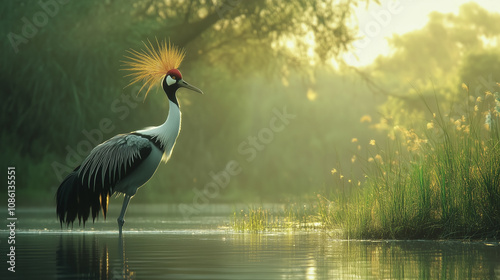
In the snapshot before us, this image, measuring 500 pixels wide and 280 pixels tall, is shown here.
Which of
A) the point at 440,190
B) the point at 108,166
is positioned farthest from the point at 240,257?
the point at 108,166

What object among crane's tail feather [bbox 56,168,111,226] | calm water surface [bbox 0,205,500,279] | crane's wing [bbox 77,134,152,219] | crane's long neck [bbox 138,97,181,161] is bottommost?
calm water surface [bbox 0,205,500,279]

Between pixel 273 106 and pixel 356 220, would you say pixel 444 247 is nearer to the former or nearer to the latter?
pixel 356 220

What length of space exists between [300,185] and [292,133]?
799cm

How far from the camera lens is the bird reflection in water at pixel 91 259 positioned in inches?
292

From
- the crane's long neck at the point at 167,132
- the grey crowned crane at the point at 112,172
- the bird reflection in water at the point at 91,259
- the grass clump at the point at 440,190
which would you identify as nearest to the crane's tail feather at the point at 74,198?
the grey crowned crane at the point at 112,172

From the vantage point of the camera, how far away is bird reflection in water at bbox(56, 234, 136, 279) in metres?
7.41

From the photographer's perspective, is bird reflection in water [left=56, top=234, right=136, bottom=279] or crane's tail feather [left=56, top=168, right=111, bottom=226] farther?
crane's tail feather [left=56, top=168, right=111, bottom=226]

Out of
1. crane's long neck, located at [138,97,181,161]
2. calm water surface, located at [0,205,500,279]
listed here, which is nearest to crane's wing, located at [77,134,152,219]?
crane's long neck, located at [138,97,181,161]

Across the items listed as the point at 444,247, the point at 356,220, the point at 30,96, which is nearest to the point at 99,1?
the point at 30,96

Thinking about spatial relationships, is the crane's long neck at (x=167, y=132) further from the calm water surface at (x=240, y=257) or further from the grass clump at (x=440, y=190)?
the grass clump at (x=440, y=190)

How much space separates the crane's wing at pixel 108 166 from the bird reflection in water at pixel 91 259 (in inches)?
34.3

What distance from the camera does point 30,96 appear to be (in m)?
21.8

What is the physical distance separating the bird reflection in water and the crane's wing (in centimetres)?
87

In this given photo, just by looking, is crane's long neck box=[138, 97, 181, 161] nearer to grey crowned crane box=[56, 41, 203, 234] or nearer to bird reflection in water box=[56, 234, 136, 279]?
grey crowned crane box=[56, 41, 203, 234]
